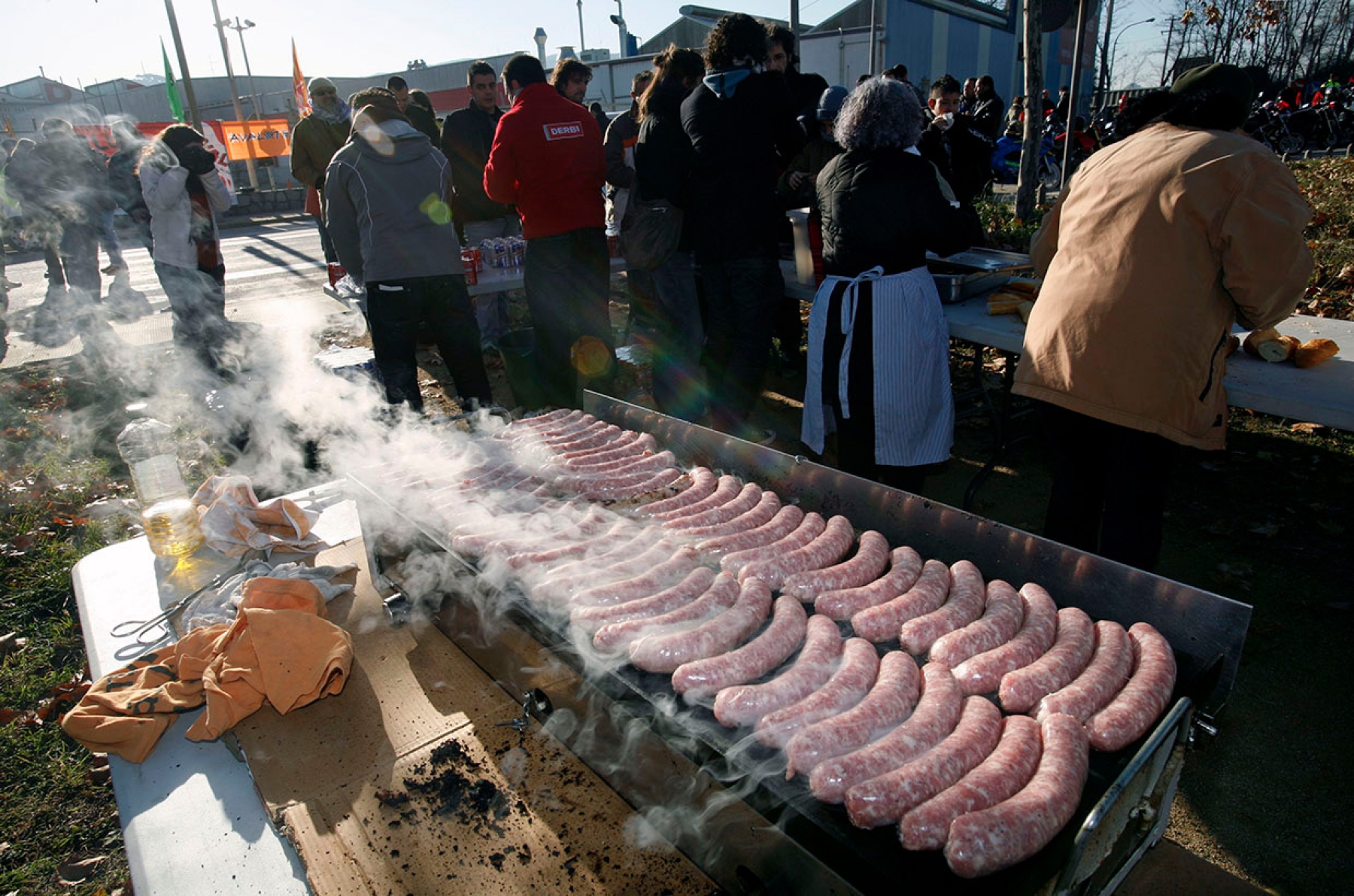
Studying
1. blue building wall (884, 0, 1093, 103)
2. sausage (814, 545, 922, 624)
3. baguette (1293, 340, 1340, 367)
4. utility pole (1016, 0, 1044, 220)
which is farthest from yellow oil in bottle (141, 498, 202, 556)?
blue building wall (884, 0, 1093, 103)

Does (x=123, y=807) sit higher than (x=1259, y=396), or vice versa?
(x=1259, y=396)

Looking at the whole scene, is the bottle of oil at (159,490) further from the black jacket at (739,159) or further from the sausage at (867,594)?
the black jacket at (739,159)

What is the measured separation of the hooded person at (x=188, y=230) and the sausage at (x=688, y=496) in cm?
631

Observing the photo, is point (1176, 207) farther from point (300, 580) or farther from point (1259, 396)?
point (300, 580)

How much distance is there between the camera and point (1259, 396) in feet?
10.6

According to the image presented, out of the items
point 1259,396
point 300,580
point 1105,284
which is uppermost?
point 1105,284

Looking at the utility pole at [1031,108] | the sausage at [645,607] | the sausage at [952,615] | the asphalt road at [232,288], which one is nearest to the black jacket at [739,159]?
the sausage at [645,607]

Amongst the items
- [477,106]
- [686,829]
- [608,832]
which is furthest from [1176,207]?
[477,106]

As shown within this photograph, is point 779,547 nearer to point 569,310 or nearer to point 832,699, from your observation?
point 832,699

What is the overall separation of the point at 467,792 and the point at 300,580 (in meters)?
1.19

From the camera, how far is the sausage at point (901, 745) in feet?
5.40

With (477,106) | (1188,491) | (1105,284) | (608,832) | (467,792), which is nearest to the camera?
(608,832)

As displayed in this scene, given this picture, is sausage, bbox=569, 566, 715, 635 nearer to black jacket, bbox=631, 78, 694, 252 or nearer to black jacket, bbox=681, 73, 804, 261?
black jacket, bbox=681, 73, 804, 261

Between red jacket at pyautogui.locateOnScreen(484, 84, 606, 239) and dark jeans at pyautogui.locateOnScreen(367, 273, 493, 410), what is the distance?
0.81 metres
